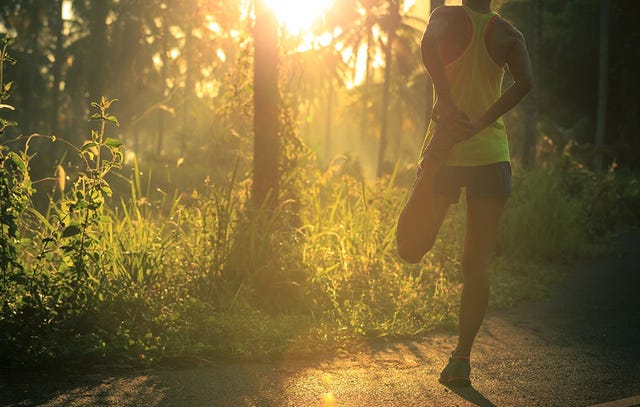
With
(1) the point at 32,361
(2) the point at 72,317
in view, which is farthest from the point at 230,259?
(1) the point at 32,361

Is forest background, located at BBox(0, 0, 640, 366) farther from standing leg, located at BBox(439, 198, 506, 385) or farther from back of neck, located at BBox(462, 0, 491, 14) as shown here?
back of neck, located at BBox(462, 0, 491, 14)

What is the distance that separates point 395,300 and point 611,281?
4104mm

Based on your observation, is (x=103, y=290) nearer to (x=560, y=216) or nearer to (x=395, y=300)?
(x=395, y=300)

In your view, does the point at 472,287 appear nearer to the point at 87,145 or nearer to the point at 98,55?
the point at 87,145

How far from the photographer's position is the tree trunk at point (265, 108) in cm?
754

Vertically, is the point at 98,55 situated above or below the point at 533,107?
above

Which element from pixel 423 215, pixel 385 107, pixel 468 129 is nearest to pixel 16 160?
pixel 423 215

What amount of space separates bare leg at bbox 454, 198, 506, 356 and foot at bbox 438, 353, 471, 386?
4 cm

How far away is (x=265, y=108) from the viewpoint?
759cm

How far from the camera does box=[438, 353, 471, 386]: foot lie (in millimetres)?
4445

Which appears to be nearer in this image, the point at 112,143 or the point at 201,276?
the point at 112,143

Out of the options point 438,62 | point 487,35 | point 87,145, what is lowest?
point 87,145

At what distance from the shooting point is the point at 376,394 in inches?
172

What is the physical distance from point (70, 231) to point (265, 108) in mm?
2855
